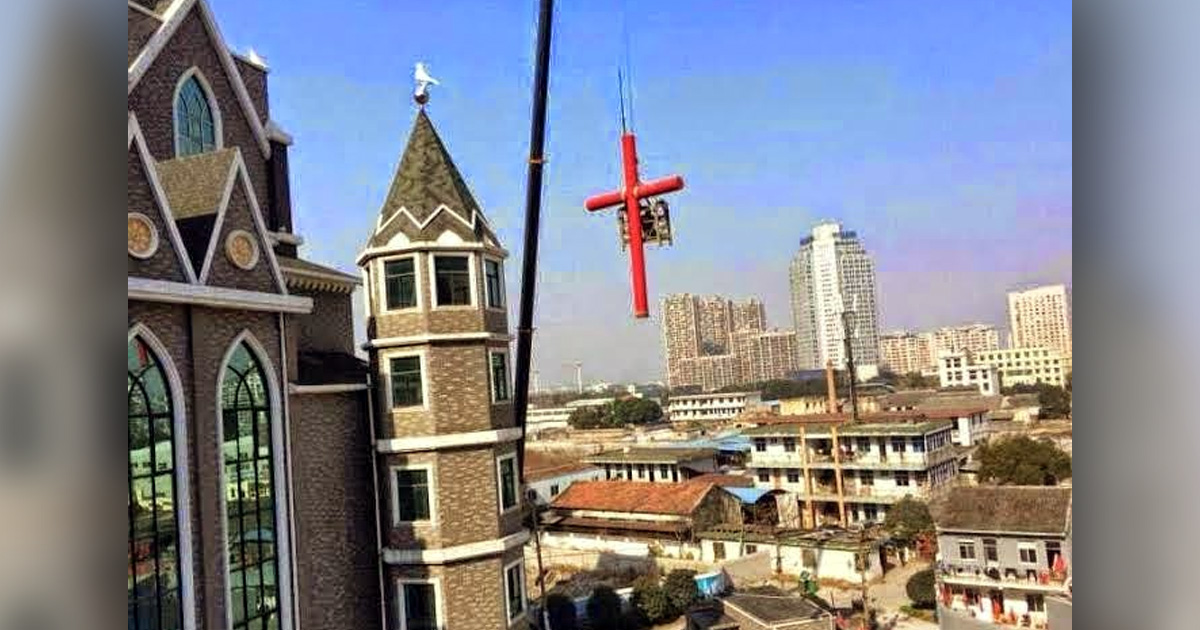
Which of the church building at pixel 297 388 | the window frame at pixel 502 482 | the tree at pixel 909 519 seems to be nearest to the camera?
the church building at pixel 297 388

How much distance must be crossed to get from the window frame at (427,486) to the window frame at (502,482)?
0.38m

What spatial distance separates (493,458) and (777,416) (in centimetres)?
205

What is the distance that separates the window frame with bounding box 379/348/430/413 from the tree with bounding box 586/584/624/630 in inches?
98.9

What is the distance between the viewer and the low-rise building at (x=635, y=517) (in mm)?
6164

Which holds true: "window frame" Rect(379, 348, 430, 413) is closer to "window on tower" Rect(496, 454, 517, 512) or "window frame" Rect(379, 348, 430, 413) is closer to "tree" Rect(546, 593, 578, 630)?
"window on tower" Rect(496, 454, 517, 512)

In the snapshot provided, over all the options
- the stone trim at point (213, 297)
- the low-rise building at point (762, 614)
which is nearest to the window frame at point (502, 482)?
the stone trim at point (213, 297)

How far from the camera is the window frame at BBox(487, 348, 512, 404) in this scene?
183 inches

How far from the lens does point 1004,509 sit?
4730 mm

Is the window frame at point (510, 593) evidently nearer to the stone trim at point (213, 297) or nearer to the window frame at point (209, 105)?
the stone trim at point (213, 297)

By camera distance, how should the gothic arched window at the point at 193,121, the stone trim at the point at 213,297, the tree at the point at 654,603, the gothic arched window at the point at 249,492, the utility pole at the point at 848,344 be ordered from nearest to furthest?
1. the stone trim at the point at 213,297
2. the gothic arched window at the point at 249,492
3. the gothic arched window at the point at 193,121
4. the utility pole at the point at 848,344
5. the tree at the point at 654,603

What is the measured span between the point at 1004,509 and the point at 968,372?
953mm

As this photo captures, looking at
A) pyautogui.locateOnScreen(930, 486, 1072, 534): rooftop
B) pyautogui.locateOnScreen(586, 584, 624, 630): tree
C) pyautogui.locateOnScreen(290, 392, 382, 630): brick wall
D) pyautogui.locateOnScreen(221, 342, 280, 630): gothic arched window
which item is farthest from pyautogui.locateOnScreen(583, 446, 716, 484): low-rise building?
pyautogui.locateOnScreen(221, 342, 280, 630): gothic arched window
